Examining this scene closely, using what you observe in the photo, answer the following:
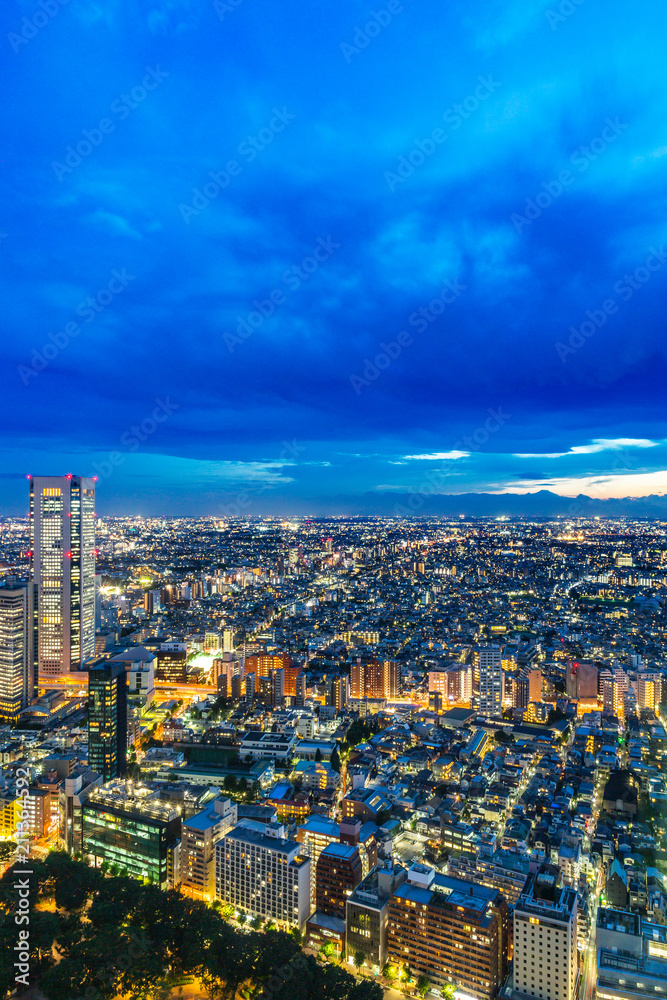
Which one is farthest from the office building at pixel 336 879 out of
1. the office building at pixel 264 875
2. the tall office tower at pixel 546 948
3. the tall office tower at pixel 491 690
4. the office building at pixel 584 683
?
the office building at pixel 584 683

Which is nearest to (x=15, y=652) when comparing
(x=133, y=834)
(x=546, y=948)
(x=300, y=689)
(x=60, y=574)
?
(x=60, y=574)

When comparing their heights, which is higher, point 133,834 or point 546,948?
point 133,834

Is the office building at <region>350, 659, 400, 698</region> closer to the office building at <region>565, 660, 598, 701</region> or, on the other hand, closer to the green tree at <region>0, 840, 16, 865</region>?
the office building at <region>565, 660, 598, 701</region>

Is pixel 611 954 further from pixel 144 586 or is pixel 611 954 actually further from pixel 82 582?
pixel 144 586

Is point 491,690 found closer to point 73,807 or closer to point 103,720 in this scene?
point 103,720

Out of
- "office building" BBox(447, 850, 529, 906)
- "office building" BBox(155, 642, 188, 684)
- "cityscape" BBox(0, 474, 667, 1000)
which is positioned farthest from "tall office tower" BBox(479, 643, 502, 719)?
"office building" BBox(155, 642, 188, 684)

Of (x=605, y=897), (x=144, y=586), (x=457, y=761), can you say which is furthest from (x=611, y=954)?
(x=144, y=586)
